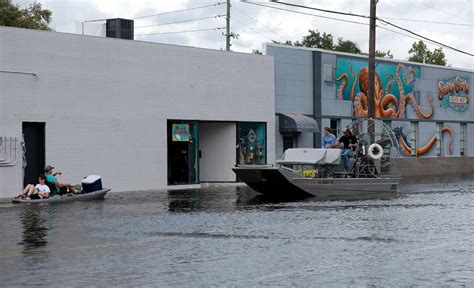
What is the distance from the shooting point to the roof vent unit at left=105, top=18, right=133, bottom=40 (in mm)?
36188

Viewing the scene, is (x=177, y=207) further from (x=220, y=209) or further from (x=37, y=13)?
(x=37, y=13)

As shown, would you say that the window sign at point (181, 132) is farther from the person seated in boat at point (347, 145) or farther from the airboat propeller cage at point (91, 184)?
the person seated in boat at point (347, 145)

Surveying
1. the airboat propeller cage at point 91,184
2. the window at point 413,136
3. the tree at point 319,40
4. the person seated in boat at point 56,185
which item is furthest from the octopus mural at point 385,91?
the tree at point 319,40

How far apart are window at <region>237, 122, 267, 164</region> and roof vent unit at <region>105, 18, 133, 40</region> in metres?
6.11

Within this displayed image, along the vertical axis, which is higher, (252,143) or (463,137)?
(463,137)

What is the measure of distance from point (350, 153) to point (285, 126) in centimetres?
1230

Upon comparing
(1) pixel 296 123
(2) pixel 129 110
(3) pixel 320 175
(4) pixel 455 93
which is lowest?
(3) pixel 320 175

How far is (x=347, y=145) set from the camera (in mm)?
28766

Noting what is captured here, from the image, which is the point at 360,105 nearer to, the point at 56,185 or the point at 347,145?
the point at 347,145

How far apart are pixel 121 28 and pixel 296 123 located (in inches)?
358

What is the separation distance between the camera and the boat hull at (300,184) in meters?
26.5

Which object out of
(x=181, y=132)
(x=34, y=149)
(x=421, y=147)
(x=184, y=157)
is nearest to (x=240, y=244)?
(x=34, y=149)

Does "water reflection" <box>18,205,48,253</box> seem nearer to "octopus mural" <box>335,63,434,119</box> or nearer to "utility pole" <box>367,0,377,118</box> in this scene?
"utility pole" <box>367,0,377,118</box>

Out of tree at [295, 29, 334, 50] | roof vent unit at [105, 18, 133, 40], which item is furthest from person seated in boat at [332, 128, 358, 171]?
tree at [295, 29, 334, 50]
